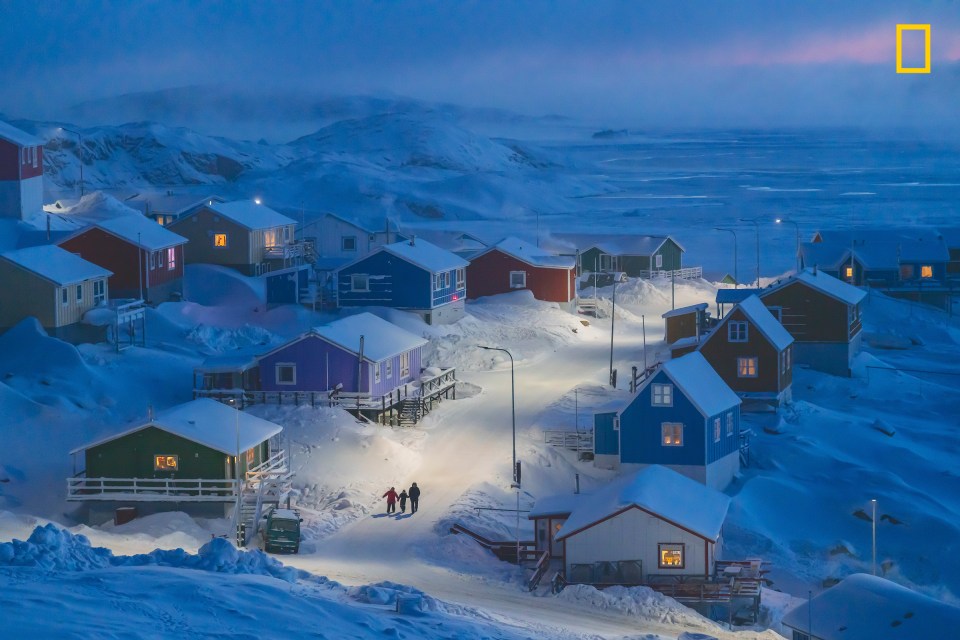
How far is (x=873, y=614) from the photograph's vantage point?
26.6 m

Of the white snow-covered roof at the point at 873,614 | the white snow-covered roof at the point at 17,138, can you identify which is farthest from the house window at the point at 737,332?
the white snow-covered roof at the point at 17,138

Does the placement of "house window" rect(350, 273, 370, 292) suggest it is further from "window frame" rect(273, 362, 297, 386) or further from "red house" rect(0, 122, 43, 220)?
"window frame" rect(273, 362, 297, 386)

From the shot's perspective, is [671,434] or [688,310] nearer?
[671,434]

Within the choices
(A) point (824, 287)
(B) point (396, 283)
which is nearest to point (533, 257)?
(B) point (396, 283)

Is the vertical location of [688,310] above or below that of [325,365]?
above

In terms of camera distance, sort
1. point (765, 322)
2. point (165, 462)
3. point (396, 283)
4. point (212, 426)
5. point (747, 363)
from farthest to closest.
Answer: point (396, 283)
point (765, 322)
point (747, 363)
point (212, 426)
point (165, 462)

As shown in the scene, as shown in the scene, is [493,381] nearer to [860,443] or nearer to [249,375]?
[249,375]

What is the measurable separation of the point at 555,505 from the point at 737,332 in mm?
14642

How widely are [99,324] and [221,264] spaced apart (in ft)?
53.4

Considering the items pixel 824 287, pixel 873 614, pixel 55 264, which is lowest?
pixel 873 614

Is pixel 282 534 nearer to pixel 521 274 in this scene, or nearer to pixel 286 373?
pixel 286 373

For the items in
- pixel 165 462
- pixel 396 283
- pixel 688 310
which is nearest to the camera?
pixel 165 462

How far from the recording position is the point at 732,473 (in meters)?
41.8

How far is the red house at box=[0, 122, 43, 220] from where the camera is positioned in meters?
61.6
